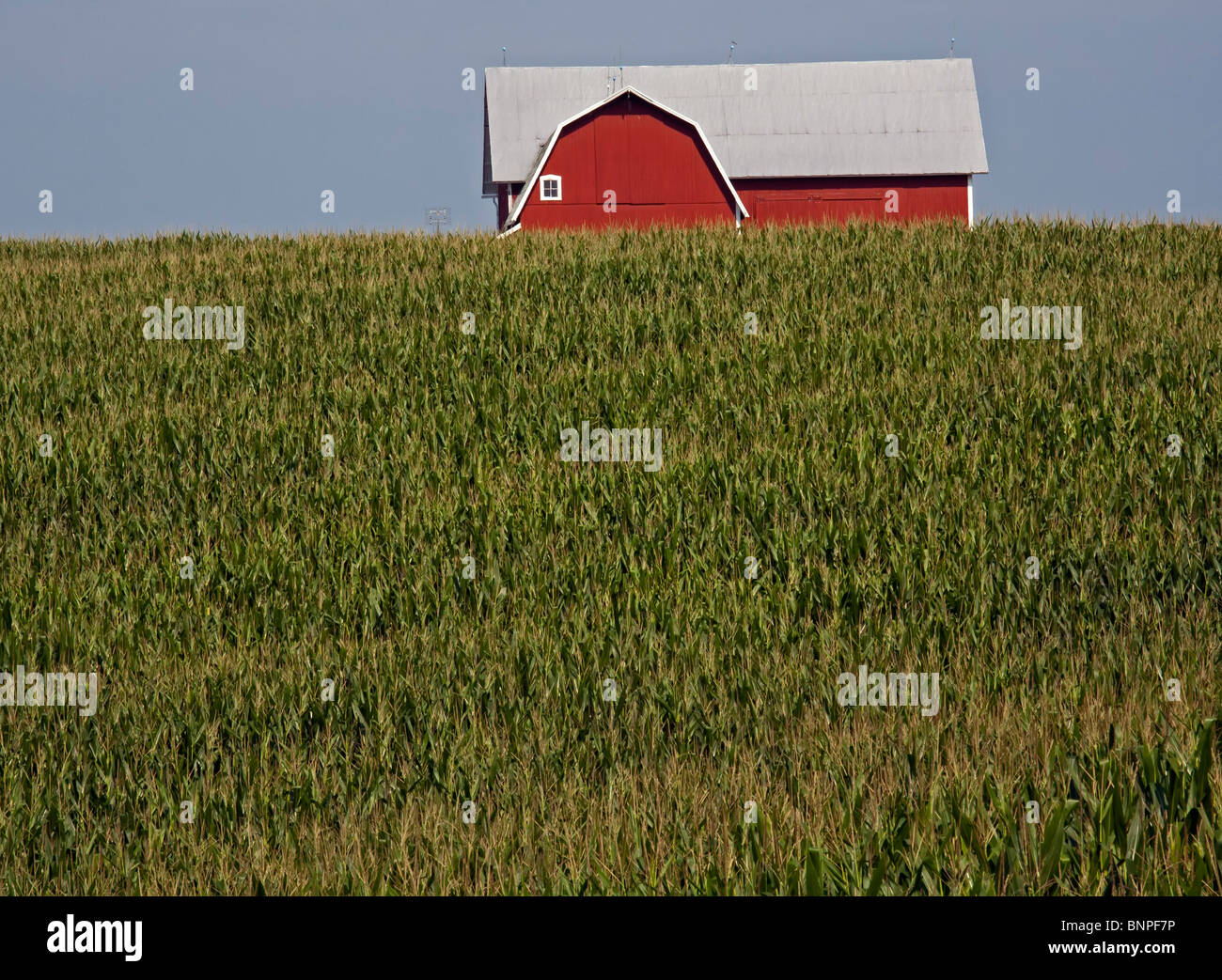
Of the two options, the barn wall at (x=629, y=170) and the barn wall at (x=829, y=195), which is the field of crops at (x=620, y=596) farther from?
the barn wall at (x=829, y=195)

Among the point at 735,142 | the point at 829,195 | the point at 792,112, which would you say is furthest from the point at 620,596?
the point at 792,112

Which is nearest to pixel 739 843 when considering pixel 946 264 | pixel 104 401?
pixel 104 401

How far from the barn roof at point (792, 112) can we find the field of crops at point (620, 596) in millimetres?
25655

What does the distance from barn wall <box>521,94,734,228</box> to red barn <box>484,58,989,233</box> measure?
1.6 inches

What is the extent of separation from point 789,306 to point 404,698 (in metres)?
9.01

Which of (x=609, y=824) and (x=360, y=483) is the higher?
(x=360, y=483)

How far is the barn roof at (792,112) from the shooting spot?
37344 mm

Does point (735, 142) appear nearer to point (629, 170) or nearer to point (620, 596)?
point (629, 170)

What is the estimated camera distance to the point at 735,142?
123 ft

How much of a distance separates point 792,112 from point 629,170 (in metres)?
8.94

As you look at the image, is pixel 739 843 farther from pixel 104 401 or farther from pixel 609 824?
pixel 104 401

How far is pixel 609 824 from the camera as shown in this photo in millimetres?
3529

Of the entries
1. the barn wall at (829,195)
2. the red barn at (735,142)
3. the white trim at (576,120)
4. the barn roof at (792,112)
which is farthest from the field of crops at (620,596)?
the barn roof at (792,112)
